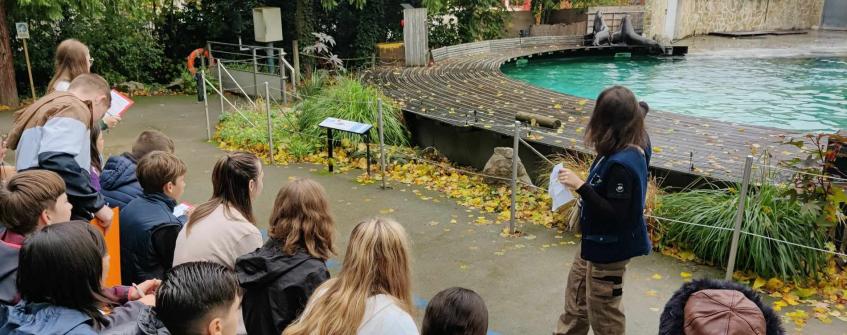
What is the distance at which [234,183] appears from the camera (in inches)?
135

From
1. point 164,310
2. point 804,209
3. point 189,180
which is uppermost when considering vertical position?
point 164,310

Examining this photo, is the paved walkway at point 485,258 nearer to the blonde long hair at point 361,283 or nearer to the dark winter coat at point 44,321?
the blonde long hair at point 361,283

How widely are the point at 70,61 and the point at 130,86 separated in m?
12.2

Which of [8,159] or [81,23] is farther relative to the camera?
[81,23]

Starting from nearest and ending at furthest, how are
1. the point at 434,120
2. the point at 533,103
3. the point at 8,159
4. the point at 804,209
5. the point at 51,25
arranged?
1. the point at 804,209
2. the point at 8,159
3. the point at 434,120
4. the point at 533,103
5. the point at 51,25

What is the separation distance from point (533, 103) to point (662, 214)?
19.9 feet

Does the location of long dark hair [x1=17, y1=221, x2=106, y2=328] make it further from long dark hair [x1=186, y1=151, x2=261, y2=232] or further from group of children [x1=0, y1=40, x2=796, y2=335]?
long dark hair [x1=186, y1=151, x2=261, y2=232]

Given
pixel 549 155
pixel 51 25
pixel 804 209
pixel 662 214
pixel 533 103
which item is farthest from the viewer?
pixel 51 25

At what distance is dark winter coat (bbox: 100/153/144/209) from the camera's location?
14.5ft

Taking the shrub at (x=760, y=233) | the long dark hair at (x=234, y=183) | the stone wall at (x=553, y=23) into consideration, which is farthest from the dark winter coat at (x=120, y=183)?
the stone wall at (x=553, y=23)

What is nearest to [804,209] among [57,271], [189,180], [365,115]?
[57,271]

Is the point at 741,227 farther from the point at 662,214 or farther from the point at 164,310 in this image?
the point at 164,310

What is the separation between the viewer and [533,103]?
40.3ft

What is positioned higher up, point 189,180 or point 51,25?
point 51,25
